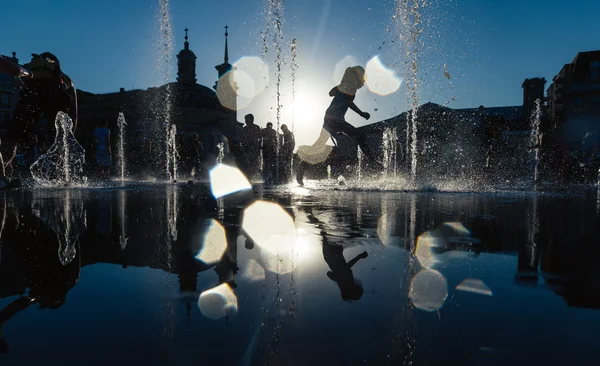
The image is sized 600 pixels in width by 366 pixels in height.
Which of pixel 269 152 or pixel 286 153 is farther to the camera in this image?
pixel 269 152

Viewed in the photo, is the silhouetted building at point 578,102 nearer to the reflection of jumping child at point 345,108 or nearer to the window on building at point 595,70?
the window on building at point 595,70

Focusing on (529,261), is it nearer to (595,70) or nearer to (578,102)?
(578,102)

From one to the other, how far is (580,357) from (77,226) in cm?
365

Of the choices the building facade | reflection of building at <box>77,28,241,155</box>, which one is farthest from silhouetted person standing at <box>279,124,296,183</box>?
reflection of building at <box>77,28,241,155</box>

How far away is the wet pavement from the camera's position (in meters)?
1.11

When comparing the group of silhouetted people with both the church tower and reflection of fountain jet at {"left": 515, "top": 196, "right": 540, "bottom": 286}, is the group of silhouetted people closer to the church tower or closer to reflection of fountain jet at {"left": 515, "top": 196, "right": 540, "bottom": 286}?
reflection of fountain jet at {"left": 515, "top": 196, "right": 540, "bottom": 286}

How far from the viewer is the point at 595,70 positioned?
33.7m

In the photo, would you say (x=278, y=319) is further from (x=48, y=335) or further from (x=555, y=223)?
(x=555, y=223)

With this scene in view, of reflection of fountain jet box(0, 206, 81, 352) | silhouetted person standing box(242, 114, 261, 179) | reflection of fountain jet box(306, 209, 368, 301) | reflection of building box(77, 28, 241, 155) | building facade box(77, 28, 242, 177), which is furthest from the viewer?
reflection of building box(77, 28, 241, 155)

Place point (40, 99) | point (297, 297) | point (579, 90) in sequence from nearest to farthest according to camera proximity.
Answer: point (297, 297) < point (40, 99) < point (579, 90)

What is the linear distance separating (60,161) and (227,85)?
66.8 meters

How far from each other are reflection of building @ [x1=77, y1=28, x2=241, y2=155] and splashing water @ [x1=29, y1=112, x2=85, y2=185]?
139 ft

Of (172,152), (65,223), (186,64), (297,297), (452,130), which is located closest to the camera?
(297,297)

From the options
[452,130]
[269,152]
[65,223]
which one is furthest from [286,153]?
[452,130]
